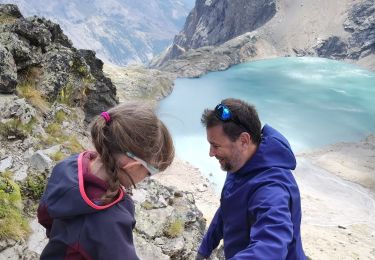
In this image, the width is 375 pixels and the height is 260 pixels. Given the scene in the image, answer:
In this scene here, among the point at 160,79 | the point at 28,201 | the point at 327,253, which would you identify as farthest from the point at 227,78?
the point at 28,201

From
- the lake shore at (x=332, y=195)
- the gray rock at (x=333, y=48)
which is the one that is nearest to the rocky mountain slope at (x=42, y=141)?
the lake shore at (x=332, y=195)

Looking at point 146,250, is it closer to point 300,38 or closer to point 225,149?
point 225,149

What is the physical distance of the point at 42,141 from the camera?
29.2 ft

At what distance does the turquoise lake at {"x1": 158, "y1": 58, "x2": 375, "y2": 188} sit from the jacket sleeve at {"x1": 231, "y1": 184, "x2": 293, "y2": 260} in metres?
18.3

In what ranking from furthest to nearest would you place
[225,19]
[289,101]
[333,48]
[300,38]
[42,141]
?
[225,19]
[300,38]
[333,48]
[289,101]
[42,141]

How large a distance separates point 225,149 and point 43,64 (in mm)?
9421

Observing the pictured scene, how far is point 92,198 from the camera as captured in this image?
2711 mm

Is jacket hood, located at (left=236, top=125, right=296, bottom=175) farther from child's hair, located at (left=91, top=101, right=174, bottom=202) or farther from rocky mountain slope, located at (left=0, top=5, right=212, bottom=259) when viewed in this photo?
rocky mountain slope, located at (left=0, top=5, right=212, bottom=259)

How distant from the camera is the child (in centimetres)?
262

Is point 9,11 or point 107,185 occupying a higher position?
point 107,185

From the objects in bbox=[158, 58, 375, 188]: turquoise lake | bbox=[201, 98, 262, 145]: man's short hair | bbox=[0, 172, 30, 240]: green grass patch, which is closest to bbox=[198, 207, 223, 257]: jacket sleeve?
bbox=[201, 98, 262, 145]: man's short hair

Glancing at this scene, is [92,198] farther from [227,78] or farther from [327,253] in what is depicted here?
[227,78]

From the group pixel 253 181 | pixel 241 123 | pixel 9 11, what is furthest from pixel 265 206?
pixel 9 11

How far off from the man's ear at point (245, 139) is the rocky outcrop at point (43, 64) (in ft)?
23.7
